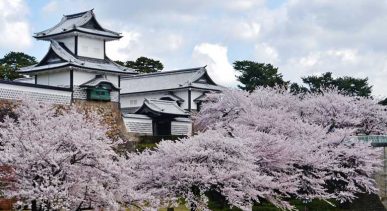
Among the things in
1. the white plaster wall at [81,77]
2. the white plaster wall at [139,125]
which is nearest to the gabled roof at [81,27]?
the white plaster wall at [81,77]

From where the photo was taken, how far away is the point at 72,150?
1558 cm

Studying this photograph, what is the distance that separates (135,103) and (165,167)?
30.7 m

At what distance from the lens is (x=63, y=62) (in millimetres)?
37500

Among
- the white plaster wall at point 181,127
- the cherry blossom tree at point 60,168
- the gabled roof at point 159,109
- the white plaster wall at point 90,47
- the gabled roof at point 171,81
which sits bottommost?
the cherry blossom tree at point 60,168

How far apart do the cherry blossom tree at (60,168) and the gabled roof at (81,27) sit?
23.5m

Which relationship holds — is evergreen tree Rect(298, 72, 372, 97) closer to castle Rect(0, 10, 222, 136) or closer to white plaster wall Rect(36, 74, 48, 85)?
castle Rect(0, 10, 222, 136)

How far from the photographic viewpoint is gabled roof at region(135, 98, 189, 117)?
41.2 metres

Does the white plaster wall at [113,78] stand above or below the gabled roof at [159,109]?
above

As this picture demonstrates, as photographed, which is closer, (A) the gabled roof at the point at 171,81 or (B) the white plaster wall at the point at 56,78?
(B) the white plaster wall at the point at 56,78

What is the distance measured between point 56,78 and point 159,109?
7.62 m

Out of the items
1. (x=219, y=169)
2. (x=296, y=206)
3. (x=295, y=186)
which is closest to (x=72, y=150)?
(x=219, y=169)

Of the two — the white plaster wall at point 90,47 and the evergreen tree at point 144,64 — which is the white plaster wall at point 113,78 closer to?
the white plaster wall at point 90,47

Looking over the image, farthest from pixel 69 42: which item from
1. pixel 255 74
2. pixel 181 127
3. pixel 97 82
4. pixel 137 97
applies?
pixel 255 74

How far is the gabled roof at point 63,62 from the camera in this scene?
37.4 metres
